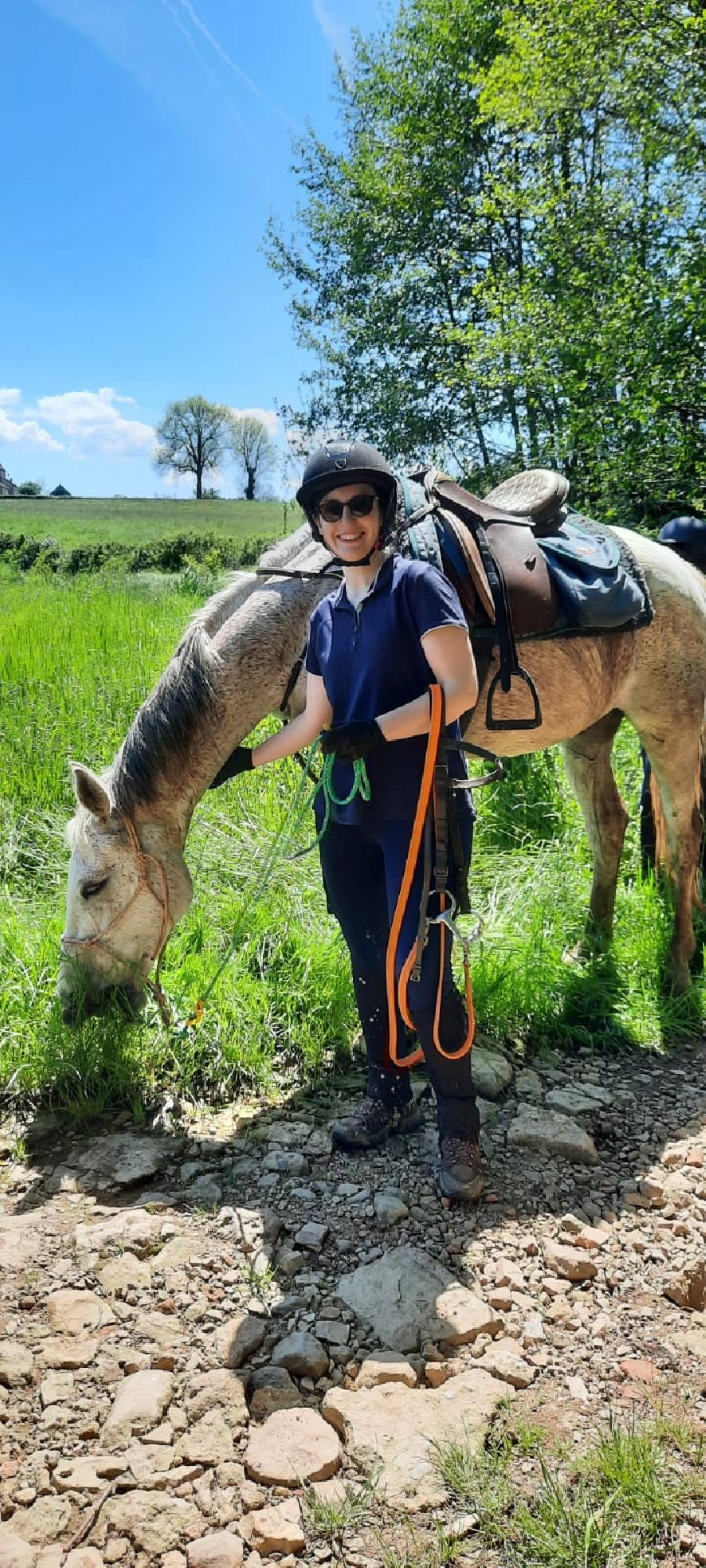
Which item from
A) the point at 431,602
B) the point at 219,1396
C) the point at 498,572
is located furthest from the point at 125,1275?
the point at 498,572

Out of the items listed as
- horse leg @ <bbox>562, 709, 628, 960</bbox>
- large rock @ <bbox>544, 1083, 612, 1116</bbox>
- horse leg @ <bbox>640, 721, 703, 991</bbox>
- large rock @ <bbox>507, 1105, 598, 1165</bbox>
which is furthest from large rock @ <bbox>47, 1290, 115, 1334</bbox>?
horse leg @ <bbox>640, 721, 703, 991</bbox>

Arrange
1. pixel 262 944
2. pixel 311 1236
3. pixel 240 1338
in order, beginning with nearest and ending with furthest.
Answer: pixel 240 1338 → pixel 311 1236 → pixel 262 944

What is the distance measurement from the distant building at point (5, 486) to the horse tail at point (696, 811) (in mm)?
46322

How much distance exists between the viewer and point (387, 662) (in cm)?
217

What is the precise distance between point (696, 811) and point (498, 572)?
1.78 m

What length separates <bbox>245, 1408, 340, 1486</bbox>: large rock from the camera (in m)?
1.64

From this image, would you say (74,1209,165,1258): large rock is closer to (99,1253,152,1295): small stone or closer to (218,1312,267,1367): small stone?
(99,1253,152,1295): small stone

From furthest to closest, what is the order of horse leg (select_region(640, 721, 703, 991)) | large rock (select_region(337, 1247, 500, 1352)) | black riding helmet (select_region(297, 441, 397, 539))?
horse leg (select_region(640, 721, 703, 991)) → black riding helmet (select_region(297, 441, 397, 539)) → large rock (select_region(337, 1247, 500, 1352))

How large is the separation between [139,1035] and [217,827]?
1917 millimetres

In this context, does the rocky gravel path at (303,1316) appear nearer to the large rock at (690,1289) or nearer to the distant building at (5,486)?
the large rock at (690,1289)

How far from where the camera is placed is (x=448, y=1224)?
2371 millimetres

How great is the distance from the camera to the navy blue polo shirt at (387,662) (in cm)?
208

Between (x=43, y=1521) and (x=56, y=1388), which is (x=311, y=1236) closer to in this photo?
(x=56, y=1388)

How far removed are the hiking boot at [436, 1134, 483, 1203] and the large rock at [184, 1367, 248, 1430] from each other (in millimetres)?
780
